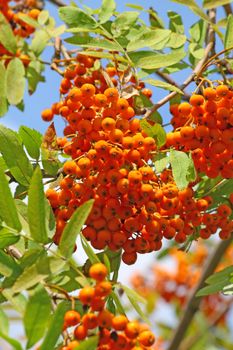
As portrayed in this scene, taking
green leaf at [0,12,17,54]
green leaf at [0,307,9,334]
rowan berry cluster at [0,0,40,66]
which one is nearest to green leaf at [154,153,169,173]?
green leaf at [0,307,9,334]

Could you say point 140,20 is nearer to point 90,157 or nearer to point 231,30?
point 231,30

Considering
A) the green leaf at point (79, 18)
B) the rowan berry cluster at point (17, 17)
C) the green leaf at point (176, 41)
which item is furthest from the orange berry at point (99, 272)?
the rowan berry cluster at point (17, 17)

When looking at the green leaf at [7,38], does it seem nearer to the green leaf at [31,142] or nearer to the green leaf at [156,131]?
the green leaf at [31,142]

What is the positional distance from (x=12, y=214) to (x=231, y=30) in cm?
103

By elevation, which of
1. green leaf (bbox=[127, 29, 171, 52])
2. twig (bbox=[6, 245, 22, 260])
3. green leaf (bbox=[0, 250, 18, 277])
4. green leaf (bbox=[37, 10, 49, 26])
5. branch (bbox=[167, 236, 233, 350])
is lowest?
branch (bbox=[167, 236, 233, 350])

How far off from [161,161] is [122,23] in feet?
2.33

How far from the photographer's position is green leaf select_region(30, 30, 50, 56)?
3.33 meters

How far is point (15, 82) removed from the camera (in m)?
2.88

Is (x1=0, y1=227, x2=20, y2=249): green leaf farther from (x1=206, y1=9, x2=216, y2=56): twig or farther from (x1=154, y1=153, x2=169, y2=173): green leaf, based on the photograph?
(x1=206, y1=9, x2=216, y2=56): twig

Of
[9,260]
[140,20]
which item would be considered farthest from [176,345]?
[9,260]

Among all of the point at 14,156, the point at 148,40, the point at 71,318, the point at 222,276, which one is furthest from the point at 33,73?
the point at 71,318

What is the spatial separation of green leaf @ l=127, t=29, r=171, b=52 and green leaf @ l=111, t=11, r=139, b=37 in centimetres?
13

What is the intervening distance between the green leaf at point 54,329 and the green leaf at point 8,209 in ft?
0.97

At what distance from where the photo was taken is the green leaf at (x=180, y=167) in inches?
86.1
